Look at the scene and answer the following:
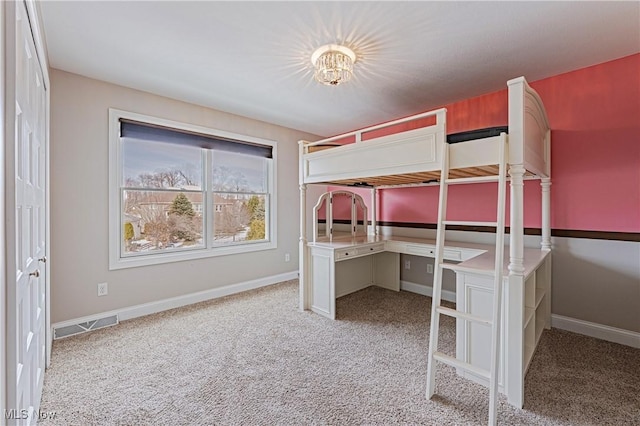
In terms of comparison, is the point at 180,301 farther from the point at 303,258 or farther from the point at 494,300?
the point at 494,300

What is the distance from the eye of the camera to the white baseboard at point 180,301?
9.48ft

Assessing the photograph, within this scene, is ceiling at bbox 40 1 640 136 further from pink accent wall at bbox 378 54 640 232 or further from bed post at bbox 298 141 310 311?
bed post at bbox 298 141 310 311

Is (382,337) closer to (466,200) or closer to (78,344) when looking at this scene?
(466,200)

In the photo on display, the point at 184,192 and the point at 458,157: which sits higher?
the point at 458,157

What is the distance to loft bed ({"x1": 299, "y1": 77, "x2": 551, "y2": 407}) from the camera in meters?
1.79

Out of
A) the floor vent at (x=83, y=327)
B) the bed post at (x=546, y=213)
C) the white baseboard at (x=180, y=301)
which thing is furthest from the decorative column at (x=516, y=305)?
the floor vent at (x=83, y=327)

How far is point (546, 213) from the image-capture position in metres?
2.82

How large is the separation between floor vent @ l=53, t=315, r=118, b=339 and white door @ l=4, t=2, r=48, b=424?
105cm

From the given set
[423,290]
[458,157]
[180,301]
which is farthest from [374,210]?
[180,301]

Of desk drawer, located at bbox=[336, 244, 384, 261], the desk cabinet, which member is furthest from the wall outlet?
the desk cabinet

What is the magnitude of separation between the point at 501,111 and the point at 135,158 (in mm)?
4110

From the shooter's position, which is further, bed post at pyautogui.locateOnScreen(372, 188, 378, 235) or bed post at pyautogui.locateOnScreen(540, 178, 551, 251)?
bed post at pyautogui.locateOnScreen(372, 188, 378, 235)

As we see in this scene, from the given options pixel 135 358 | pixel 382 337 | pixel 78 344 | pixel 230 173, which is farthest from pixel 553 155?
pixel 78 344

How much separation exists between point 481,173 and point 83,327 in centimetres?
400
